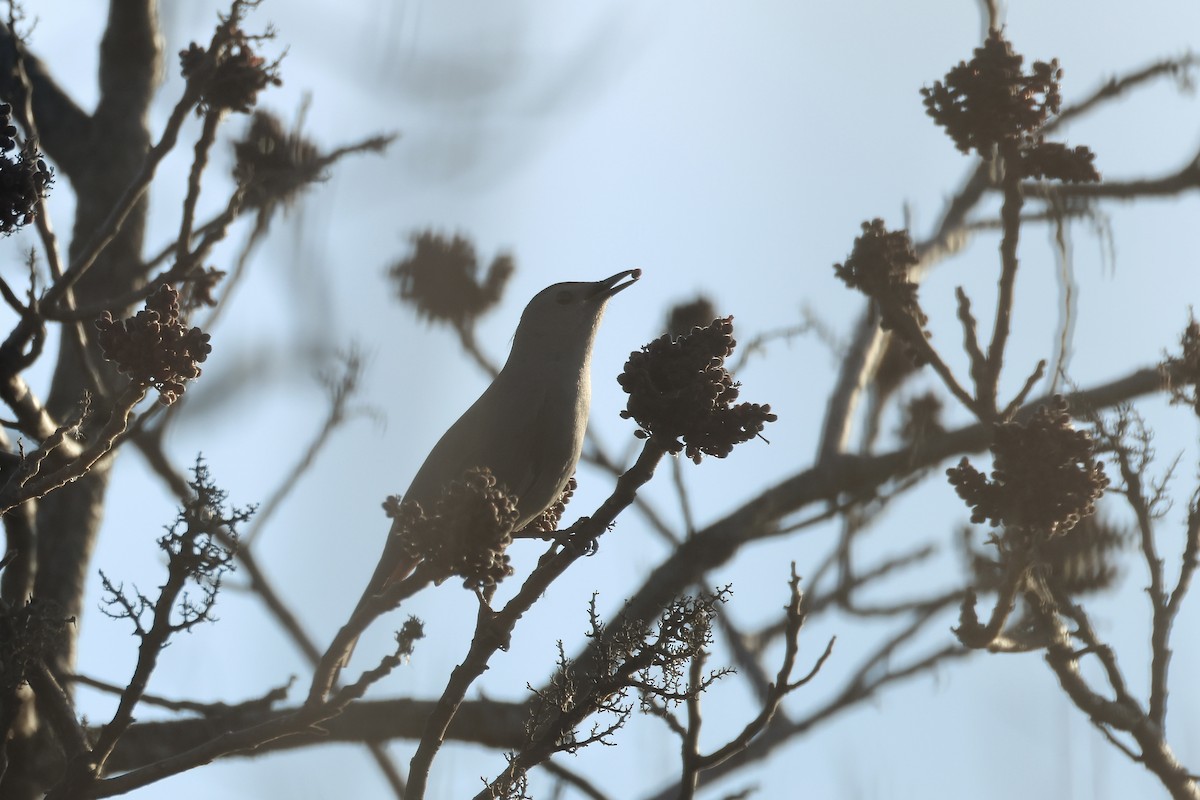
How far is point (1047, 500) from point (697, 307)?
4.09 m

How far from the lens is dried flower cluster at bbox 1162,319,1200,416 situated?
163 inches

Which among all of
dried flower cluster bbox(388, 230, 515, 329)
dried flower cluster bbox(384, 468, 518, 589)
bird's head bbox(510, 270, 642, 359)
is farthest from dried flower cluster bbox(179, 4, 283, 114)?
dried flower cluster bbox(388, 230, 515, 329)

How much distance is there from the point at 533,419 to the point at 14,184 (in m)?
1.93

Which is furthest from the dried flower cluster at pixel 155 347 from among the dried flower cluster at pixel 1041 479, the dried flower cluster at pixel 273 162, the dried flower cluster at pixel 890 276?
the dried flower cluster at pixel 890 276

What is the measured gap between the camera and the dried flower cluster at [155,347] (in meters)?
2.80

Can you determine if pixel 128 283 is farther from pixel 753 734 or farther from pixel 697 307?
pixel 753 734

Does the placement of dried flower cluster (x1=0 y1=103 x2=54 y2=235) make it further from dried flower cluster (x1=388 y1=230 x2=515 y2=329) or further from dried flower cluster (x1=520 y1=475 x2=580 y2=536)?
dried flower cluster (x1=388 y1=230 x2=515 y2=329)

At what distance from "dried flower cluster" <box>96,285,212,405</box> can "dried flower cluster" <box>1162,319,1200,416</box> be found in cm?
318

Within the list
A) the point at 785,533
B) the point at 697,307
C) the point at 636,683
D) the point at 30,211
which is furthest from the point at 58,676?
the point at 697,307

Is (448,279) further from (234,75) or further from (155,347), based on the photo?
(155,347)

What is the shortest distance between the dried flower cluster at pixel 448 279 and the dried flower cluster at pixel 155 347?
4949mm

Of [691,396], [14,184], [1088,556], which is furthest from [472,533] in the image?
[1088,556]

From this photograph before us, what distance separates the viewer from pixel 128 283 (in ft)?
20.0

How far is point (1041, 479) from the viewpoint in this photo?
3461 millimetres
